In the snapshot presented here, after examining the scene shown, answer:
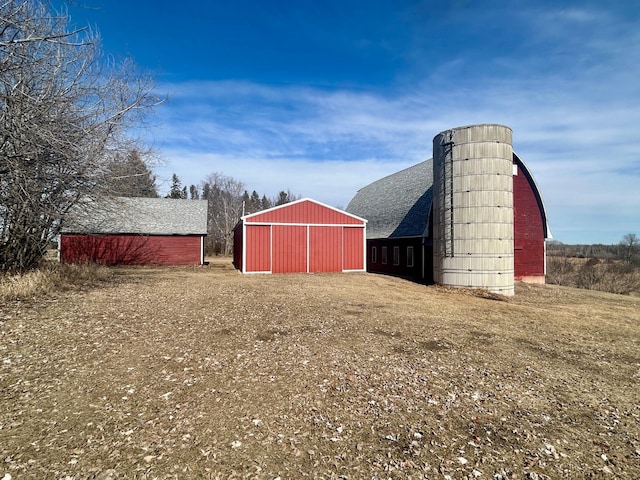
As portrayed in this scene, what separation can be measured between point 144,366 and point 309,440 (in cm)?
313

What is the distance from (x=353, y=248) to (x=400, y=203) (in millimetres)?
5489

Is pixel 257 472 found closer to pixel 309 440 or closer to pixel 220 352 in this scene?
pixel 309 440

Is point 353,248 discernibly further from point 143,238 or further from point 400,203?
point 143,238

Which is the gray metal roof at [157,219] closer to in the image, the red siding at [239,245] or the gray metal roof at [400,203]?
the red siding at [239,245]

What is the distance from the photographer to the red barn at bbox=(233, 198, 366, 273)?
2039 cm

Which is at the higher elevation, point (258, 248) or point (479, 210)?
point (479, 210)

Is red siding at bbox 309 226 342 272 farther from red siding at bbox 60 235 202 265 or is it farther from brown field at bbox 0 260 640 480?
brown field at bbox 0 260 640 480

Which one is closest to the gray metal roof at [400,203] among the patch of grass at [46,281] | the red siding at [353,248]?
the red siding at [353,248]

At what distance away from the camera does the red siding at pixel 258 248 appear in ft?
66.4

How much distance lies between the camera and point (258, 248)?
67.1 feet

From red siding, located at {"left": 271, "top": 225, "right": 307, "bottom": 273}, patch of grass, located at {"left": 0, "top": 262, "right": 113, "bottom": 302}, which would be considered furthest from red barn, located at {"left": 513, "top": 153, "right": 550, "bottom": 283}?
patch of grass, located at {"left": 0, "top": 262, "right": 113, "bottom": 302}

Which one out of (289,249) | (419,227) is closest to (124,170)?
(289,249)

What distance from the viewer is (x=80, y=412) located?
4.08m

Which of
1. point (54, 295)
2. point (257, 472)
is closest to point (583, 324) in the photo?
point (257, 472)
